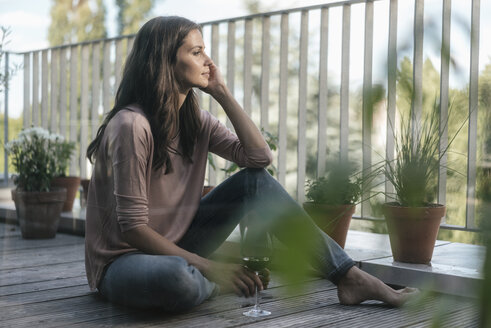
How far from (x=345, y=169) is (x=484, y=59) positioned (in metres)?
0.08

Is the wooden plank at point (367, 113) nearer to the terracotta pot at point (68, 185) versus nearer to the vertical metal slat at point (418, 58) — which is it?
the vertical metal slat at point (418, 58)

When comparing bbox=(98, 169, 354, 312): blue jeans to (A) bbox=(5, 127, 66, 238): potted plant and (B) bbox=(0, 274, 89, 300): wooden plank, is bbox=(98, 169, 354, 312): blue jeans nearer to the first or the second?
(B) bbox=(0, 274, 89, 300): wooden plank

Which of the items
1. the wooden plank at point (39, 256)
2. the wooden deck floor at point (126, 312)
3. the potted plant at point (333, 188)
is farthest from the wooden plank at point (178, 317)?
the potted plant at point (333, 188)

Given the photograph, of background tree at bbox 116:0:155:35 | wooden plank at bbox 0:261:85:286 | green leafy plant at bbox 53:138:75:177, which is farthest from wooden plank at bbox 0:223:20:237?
background tree at bbox 116:0:155:35

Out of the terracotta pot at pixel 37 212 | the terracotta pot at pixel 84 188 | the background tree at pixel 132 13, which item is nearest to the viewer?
the background tree at pixel 132 13

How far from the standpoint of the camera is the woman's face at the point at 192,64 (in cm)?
182

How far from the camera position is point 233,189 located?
6.53ft

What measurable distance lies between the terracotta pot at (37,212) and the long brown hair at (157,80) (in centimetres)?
154

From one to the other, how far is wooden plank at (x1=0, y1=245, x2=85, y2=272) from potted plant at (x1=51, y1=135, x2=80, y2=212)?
67cm

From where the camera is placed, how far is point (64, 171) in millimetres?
3697

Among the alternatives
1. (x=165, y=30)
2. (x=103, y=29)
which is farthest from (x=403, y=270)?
(x=103, y=29)

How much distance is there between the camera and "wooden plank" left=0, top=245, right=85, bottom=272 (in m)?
2.57

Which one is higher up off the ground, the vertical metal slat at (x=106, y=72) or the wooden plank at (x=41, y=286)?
the vertical metal slat at (x=106, y=72)

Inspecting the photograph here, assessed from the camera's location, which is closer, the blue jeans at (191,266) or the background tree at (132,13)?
the background tree at (132,13)
